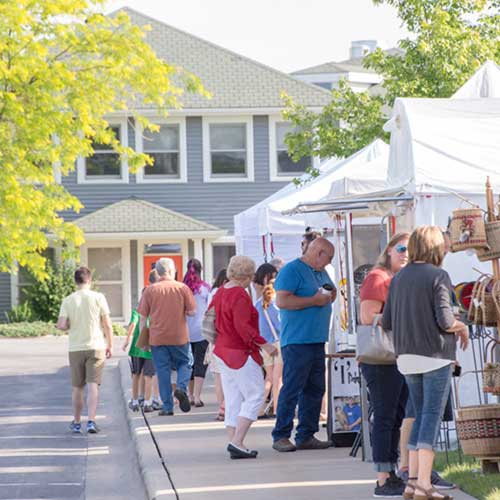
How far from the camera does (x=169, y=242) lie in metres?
37.0

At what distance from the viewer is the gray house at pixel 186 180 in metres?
37.2

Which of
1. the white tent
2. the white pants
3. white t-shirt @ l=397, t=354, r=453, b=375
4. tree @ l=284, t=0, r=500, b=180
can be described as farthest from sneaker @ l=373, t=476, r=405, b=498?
tree @ l=284, t=0, r=500, b=180

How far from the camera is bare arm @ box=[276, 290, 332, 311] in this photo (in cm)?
1155

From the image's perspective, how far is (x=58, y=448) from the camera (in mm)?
13609

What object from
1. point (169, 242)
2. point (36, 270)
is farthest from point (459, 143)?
point (169, 242)

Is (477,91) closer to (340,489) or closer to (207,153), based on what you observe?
(340,489)

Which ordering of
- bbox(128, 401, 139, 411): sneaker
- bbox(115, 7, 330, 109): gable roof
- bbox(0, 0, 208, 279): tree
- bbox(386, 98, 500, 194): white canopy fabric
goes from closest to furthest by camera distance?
1. bbox(386, 98, 500, 194): white canopy fabric
2. bbox(128, 401, 139, 411): sneaker
3. bbox(0, 0, 208, 279): tree
4. bbox(115, 7, 330, 109): gable roof

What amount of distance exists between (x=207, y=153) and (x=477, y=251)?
28496mm

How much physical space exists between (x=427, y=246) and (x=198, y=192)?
29241 mm

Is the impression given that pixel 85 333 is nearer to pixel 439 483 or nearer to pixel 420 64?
pixel 439 483

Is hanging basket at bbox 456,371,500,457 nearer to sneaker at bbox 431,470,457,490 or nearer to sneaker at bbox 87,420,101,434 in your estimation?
sneaker at bbox 431,470,457,490

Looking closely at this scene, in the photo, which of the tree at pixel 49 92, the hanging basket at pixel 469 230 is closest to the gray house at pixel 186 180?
the tree at pixel 49 92

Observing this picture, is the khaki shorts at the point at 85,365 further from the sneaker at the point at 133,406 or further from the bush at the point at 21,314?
the bush at the point at 21,314

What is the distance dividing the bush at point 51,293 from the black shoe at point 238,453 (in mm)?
25002
